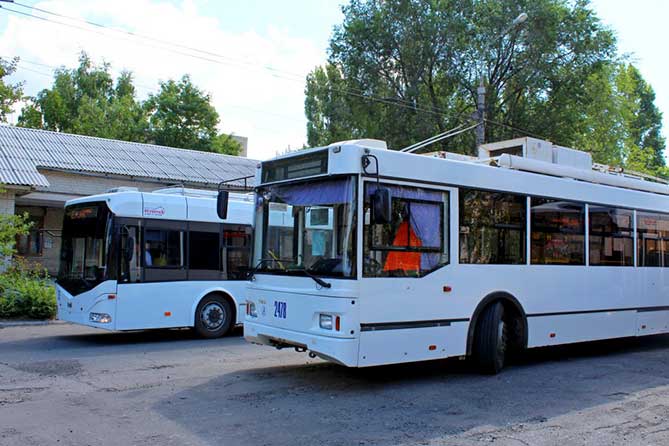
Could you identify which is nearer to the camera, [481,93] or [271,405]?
[271,405]

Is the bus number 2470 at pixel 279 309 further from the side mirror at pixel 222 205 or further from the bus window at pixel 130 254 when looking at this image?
the bus window at pixel 130 254

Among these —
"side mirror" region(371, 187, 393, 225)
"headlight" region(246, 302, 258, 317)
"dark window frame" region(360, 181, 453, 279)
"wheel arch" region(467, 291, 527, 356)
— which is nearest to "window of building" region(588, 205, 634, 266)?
"wheel arch" region(467, 291, 527, 356)

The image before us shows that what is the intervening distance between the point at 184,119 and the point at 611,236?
37976 millimetres

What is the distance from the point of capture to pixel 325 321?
7402 millimetres

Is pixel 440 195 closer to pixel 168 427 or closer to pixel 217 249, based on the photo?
pixel 168 427

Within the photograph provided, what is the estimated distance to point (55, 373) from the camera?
8602 millimetres

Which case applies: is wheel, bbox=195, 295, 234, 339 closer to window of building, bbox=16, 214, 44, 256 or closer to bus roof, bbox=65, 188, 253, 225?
bus roof, bbox=65, 188, 253, 225

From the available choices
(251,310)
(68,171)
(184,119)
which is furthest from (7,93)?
(184,119)

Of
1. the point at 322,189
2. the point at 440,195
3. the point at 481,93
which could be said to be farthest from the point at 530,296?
the point at 481,93

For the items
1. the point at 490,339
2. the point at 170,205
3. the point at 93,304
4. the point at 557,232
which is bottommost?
the point at 490,339

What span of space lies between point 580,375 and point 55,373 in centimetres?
749

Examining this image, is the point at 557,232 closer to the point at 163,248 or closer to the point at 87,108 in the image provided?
the point at 163,248

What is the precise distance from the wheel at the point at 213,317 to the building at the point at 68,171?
1049cm

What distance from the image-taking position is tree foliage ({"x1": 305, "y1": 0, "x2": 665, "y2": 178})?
2480 centimetres
